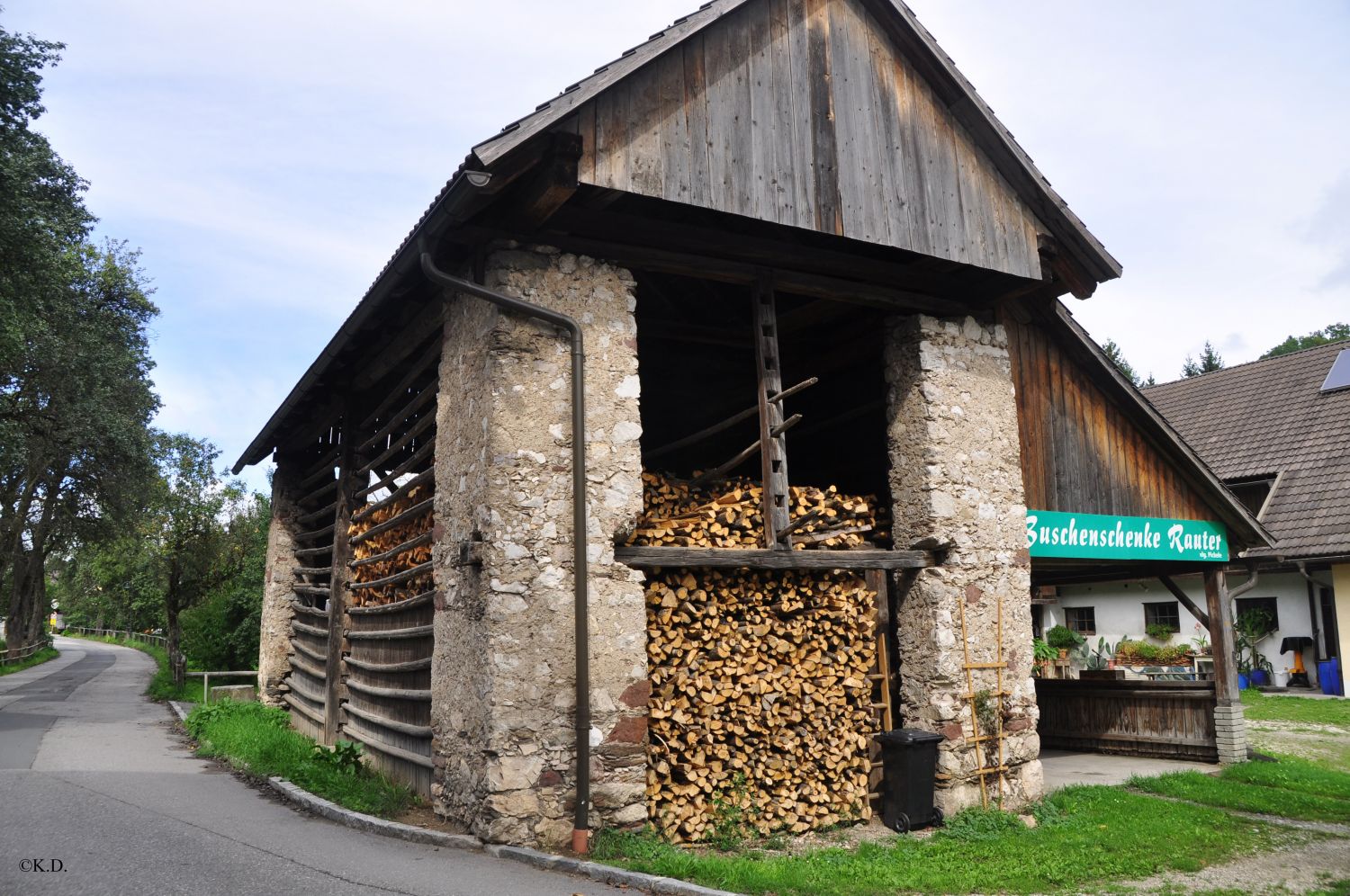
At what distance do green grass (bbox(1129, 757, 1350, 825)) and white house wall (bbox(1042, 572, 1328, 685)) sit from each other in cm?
1021

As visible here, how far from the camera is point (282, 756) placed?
10.5m

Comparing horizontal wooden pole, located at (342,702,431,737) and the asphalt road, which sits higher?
horizontal wooden pole, located at (342,702,431,737)

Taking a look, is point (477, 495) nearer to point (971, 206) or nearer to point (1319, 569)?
point (971, 206)

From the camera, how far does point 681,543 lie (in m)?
7.93

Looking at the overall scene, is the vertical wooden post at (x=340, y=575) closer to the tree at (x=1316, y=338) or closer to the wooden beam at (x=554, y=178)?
the wooden beam at (x=554, y=178)

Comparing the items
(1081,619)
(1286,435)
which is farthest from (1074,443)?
(1081,619)

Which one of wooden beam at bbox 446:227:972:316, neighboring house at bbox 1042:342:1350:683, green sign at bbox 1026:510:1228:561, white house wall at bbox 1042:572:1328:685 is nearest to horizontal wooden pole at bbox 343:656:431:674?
wooden beam at bbox 446:227:972:316

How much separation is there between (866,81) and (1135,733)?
9.97 meters

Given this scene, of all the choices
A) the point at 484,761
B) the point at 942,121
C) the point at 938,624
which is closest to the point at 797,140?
the point at 942,121

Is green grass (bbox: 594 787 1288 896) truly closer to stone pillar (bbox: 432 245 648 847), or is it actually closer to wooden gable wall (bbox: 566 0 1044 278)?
stone pillar (bbox: 432 245 648 847)

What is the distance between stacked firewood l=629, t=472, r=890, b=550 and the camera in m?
7.95

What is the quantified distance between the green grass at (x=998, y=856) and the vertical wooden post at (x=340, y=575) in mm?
5690

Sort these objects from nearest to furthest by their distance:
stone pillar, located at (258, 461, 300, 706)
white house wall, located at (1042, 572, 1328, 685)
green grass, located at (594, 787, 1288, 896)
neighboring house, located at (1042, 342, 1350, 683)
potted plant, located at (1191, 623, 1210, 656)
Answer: green grass, located at (594, 787, 1288, 896) < stone pillar, located at (258, 461, 300, 706) < neighboring house, located at (1042, 342, 1350, 683) < white house wall, located at (1042, 572, 1328, 685) < potted plant, located at (1191, 623, 1210, 656)

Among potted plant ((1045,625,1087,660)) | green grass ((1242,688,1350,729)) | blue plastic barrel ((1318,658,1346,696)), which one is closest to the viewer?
green grass ((1242,688,1350,729))
